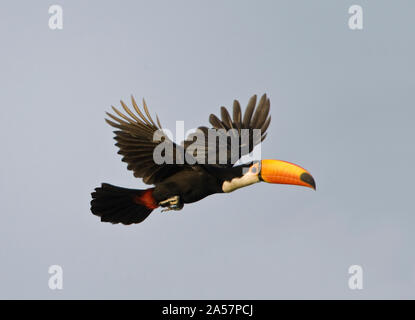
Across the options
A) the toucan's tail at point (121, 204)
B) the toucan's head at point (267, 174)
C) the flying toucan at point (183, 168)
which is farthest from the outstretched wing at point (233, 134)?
the toucan's tail at point (121, 204)

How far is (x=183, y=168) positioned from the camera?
11453 mm

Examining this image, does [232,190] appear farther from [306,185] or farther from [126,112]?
[126,112]

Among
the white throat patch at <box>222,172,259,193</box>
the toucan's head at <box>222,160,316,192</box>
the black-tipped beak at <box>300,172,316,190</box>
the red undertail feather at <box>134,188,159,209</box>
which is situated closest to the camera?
the black-tipped beak at <box>300,172,316,190</box>

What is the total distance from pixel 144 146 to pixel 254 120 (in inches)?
84.2

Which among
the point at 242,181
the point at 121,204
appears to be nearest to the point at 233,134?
the point at 242,181

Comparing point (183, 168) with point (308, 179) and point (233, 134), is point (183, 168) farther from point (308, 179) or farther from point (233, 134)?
point (308, 179)

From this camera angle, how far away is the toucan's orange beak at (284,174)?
420 inches

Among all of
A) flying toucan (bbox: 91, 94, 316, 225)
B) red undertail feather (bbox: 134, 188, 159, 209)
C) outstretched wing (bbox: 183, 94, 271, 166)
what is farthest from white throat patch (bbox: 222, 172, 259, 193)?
red undertail feather (bbox: 134, 188, 159, 209)

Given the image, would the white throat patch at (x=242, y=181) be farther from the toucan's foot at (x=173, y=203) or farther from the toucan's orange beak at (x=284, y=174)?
the toucan's foot at (x=173, y=203)

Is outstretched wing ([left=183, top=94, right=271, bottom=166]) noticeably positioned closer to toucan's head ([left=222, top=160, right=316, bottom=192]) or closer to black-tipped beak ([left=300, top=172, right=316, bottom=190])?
toucan's head ([left=222, top=160, right=316, bottom=192])

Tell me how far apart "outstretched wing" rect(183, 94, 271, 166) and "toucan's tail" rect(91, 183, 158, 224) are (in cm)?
118

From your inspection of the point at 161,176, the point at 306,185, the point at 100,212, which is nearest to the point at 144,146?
the point at 161,176

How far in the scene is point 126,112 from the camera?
1127 cm

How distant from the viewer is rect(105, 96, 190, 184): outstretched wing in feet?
36.4
